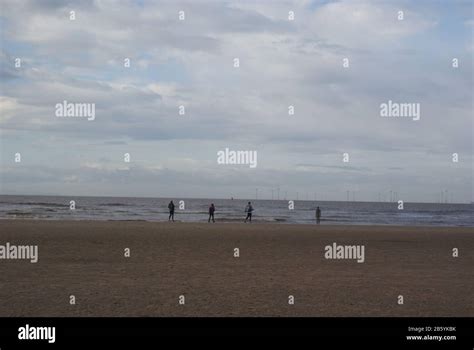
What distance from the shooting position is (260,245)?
22.2 meters

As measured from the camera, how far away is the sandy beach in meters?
10.4

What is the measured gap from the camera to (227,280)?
44.3 ft

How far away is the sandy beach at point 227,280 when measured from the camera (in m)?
10.4
